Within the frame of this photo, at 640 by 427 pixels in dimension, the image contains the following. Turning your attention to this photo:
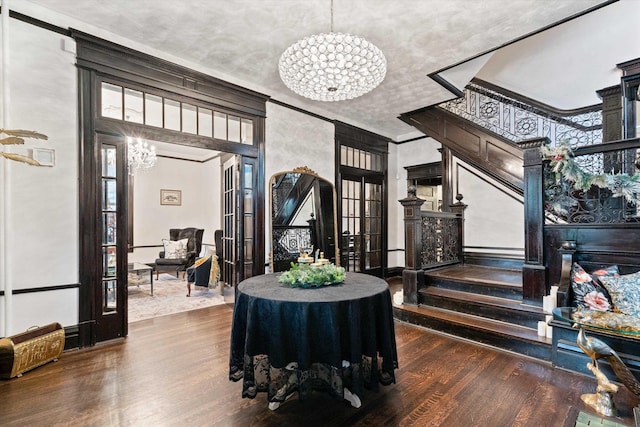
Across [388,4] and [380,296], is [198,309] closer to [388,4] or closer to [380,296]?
[380,296]

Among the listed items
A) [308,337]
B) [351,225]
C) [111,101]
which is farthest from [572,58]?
[111,101]

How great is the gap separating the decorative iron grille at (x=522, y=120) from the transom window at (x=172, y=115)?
3.82 metres

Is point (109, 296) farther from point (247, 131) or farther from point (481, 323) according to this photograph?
point (481, 323)

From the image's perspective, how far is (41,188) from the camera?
9.49ft

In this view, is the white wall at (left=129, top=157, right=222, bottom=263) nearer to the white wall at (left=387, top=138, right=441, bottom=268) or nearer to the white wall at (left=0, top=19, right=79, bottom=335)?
the white wall at (left=387, top=138, right=441, bottom=268)

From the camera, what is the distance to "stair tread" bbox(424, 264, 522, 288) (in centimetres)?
388

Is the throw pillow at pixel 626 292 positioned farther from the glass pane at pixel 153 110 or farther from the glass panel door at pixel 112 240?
the glass pane at pixel 153 110

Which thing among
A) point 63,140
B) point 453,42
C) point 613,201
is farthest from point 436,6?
point 63,140

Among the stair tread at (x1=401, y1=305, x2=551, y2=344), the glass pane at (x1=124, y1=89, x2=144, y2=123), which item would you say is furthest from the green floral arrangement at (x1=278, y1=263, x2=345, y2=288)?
the glass pane at (x1=124, y1=89, x2=144, y2=123)

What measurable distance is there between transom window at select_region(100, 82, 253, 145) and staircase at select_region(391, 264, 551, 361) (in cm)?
341

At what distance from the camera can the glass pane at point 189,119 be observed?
3.93m

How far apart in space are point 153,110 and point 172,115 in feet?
0.76

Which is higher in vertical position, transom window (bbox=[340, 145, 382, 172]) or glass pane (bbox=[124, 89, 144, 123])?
glass pane (bbox=[124, 89, 144, 123])

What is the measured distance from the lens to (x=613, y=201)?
3.04 meters
